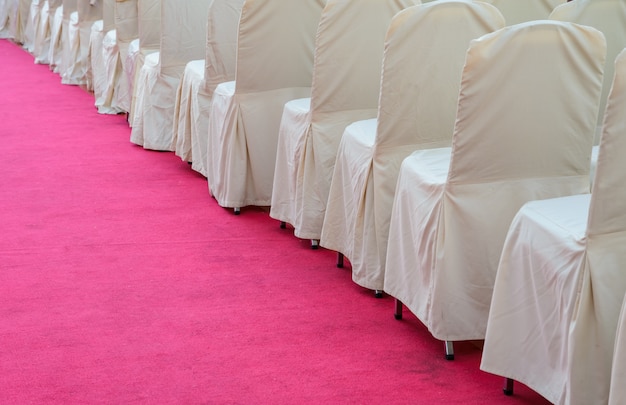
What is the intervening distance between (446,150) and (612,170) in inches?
46.1

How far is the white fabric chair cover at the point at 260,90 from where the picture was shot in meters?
5.00

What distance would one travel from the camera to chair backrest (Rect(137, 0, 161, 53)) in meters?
6.79

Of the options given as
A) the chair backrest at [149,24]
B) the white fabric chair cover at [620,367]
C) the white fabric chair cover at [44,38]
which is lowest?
the white fabric chair cover at [44,38]

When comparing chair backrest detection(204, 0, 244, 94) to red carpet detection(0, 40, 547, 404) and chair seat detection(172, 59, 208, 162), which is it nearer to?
chair seat detection(172, 59, 208, 162)

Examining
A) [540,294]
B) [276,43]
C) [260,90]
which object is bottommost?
[260,90]

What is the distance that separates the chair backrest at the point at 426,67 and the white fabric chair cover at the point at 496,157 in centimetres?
37

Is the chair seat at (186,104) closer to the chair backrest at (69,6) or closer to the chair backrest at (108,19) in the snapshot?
the chair backrest at (108,19)

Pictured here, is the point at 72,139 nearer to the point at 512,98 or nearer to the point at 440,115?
the point at 440,115

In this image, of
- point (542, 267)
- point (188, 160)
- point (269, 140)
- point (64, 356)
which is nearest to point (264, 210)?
point (269, 140)

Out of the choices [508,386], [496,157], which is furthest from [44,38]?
[508,386]

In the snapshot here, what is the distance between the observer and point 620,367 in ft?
8.14

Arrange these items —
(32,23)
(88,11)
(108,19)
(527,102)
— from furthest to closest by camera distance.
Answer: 1. (32,23)
2. (88,11)
3. (108,19)
4. (527,102)

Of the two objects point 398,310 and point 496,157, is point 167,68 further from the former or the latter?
point 496,157

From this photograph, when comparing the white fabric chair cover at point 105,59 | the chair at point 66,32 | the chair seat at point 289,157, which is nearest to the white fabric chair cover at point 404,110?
the chair seat at point 289,157
